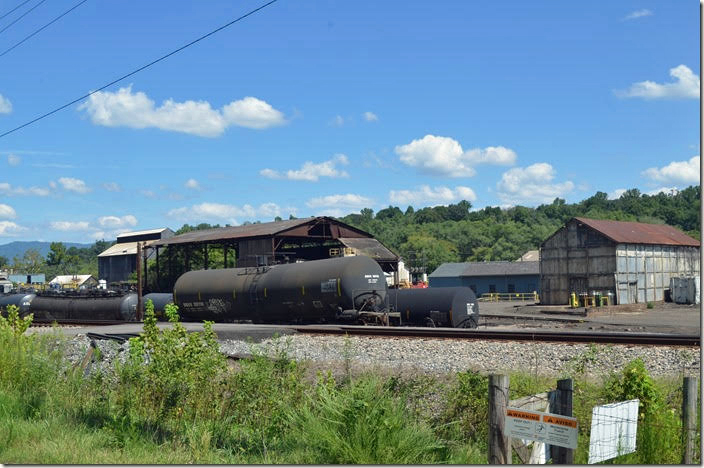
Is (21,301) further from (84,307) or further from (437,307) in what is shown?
(437,307)

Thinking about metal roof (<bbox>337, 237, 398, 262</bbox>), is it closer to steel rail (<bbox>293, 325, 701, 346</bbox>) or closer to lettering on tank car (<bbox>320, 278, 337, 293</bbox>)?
lettering on tank car (<bbox>320, 278, 337, 293</bbox>)

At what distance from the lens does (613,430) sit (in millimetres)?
7336

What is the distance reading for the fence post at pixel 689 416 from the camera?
743cm

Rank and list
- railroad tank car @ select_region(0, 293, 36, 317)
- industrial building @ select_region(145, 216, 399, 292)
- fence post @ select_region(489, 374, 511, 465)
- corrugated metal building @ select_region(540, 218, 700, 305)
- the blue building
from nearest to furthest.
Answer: fence post @ select_region(489, 374, 511, 465) → railroad tank car @ select_region(0, 293, 36, 317) → industrial building @ select_region(145, 216, 399, 292) → corrugated metal building @ select_region(540, 218, 700, 305) → the blue building

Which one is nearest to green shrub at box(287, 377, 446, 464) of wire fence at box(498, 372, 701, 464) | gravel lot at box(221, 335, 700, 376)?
wire fence at box(498, 372, 701, 464)

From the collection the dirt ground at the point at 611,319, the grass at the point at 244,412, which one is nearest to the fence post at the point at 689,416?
the grass at the point at 244,412

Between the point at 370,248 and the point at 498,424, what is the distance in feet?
142

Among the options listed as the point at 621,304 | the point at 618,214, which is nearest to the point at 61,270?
the point at 618,214

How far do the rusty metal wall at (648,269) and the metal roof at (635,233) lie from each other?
0.51m

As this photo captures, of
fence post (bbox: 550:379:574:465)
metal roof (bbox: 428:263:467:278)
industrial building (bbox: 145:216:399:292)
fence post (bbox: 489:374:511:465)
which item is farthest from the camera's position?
metal roof (bbox: 428:263:467:278)

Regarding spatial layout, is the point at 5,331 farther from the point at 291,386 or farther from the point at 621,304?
the point at 621,304

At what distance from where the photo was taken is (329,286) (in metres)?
29.9

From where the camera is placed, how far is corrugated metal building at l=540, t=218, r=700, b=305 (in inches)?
2298

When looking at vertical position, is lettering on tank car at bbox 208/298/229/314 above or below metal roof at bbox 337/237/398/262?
below
